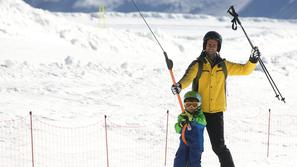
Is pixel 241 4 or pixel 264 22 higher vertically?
pixel 241 4

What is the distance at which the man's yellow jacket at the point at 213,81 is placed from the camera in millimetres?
5766

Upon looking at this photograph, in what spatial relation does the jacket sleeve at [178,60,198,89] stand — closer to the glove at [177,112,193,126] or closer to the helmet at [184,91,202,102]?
the helmet at [184,91,202,102]

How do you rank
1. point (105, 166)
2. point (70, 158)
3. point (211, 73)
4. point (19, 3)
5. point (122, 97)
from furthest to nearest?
point (19, 3)
point (122, 97)
point (70, 158)
point (105, 166)
point (211, 73)

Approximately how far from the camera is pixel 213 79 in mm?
5809

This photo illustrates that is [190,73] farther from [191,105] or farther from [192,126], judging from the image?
[192,126]

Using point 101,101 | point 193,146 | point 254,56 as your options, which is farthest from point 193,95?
point 101,101

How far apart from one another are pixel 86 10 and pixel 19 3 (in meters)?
50.6

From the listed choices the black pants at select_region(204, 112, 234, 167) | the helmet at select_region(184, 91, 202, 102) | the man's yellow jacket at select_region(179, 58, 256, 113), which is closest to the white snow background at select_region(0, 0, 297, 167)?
the black pants at select_region(204, 112, 234, 167)

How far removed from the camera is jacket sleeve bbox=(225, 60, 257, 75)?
586 cm

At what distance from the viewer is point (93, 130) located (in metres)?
11.8

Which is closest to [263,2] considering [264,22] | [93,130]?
[264,22]

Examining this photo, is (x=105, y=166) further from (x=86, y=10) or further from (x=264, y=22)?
(x=86, y=10)

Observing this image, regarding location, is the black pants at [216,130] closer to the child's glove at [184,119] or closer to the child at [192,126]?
the child at [192,126]

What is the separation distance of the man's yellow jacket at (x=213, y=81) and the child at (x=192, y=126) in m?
0.18
